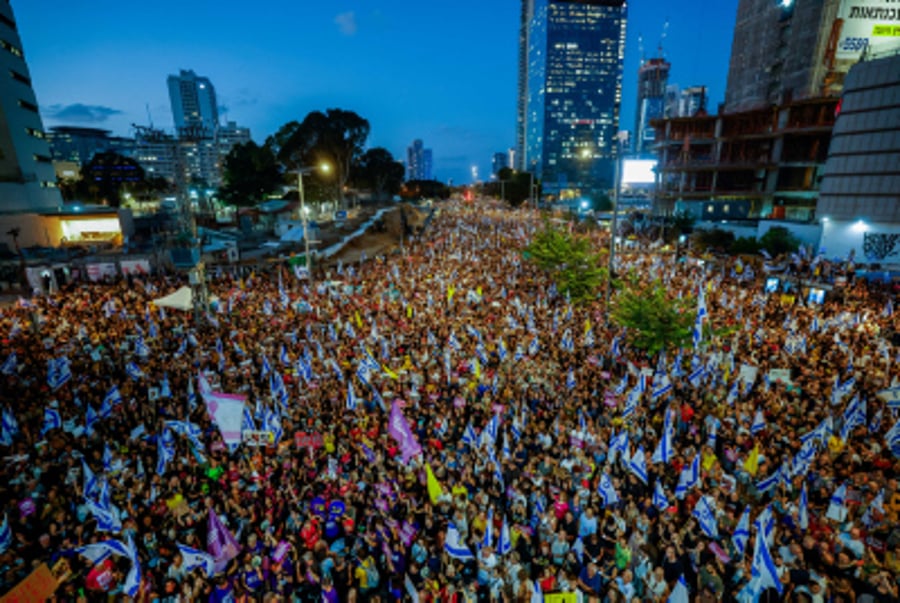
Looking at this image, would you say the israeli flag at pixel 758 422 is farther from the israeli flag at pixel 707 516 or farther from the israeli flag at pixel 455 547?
the israeli flag at pixel 455 547

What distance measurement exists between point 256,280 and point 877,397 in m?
29.1

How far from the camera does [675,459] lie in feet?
34.1

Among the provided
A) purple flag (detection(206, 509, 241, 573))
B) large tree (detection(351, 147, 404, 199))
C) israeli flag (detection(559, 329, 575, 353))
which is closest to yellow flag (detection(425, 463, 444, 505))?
purple flag (detection(206, 509, 241, 573))

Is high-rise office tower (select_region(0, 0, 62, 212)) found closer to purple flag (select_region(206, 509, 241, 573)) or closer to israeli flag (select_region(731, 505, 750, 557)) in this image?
purple flag (select_region(206, 509, 241, 573))

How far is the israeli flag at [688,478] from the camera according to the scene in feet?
28.4

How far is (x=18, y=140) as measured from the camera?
1834 inches

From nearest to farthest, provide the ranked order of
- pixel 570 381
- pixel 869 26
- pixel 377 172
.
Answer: pixel 570 381 → pixel 869 26 → pixel 377 172

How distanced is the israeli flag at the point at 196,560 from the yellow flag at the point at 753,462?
10610 millimetres

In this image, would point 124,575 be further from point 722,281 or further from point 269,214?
point 269,214

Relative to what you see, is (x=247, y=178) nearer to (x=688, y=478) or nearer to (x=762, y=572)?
(x=688, y=478)

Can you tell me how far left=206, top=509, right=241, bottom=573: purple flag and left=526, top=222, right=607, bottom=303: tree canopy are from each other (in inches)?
704

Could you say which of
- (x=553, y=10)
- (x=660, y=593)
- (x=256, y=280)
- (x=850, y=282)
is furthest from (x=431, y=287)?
(x=553, y=10)

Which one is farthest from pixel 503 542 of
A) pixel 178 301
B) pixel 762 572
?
pixel 178 301

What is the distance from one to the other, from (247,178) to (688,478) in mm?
64852
